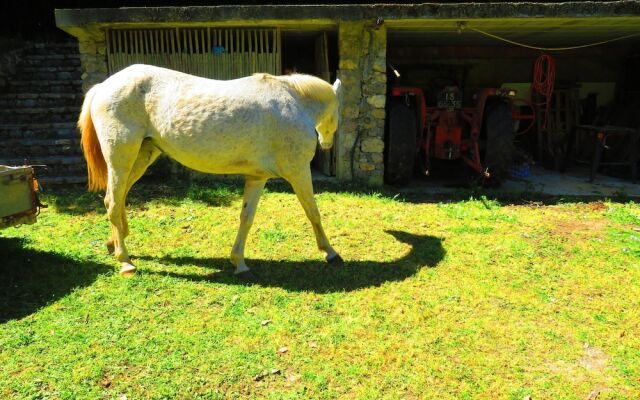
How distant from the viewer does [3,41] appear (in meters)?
12.1

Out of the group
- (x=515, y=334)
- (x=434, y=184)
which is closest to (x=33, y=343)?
(x=515, y=334)

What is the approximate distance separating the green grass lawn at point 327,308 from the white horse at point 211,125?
63 cm

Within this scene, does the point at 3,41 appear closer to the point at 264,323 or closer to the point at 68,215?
the point at 68,215

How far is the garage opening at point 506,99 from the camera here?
7.57 metres

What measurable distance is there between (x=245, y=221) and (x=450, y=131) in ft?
14.8

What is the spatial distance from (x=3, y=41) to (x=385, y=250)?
12124 mm

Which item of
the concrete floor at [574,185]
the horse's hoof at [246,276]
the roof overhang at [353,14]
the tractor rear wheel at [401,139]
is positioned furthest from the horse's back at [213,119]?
the concrete floor at [574,185]

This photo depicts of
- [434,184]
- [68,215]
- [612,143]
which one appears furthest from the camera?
[612,143]

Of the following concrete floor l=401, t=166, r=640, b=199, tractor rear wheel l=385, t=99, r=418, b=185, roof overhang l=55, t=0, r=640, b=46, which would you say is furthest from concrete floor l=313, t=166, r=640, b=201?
roof overhang l=55, t=0, r=640, b=46

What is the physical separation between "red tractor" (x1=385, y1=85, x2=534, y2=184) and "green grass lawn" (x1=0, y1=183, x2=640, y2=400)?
137cm

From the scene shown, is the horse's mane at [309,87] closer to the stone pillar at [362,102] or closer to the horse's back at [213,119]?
the horse's back at [213,119]

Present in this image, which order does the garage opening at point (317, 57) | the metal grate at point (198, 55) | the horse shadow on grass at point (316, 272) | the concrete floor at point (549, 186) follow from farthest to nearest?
the garage opening at point (317, 57) < the concrete floor at point (549, 186) < the metal grate at point (198, 55) < the horse shadow on grass at point (316, 272)

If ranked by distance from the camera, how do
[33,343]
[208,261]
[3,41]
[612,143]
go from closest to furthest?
[33,343]
[208,261]
[612,143]
[3,41]

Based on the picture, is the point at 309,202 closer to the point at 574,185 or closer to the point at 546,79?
the point at 574,185
